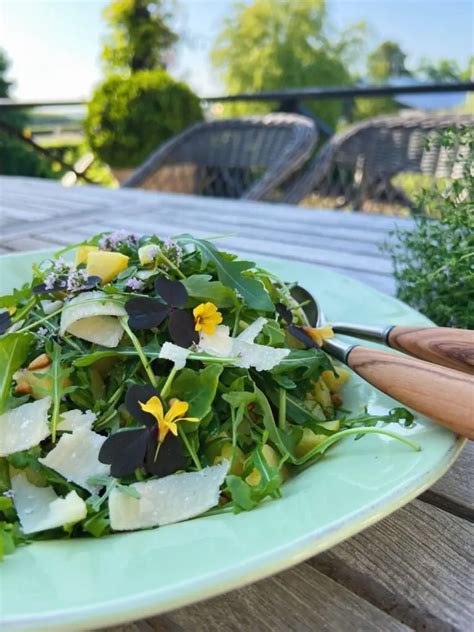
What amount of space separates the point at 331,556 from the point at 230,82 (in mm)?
12655

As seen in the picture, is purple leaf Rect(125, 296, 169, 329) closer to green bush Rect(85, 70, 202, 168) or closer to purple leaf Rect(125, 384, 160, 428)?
purple leaf Rect(125, 384, 160, 428)

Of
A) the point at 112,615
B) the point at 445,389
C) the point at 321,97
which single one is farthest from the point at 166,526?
the point at 321,97

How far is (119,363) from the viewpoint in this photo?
477mm

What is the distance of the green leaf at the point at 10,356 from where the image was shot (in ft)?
1.47

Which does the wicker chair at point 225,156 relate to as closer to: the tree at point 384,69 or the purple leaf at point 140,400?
the purple leaf at point 140,400

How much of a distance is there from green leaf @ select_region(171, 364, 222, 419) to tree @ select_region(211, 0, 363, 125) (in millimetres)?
12443

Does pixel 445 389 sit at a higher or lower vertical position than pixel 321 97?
lower

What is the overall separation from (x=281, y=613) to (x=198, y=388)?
0.15 meters

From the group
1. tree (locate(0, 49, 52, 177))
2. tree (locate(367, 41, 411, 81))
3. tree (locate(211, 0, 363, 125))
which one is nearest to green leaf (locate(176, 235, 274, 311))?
tree (locate(0, 49, 52, 177))

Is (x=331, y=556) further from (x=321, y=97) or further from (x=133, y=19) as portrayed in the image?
(x=133, y=19)

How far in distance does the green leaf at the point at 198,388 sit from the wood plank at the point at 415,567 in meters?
0.12

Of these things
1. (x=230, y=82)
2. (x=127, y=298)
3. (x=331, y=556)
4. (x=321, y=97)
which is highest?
(x=230, y=82)

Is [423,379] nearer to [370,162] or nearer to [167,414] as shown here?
[167,414]

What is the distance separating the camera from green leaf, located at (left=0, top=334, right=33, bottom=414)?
45 centimetres
